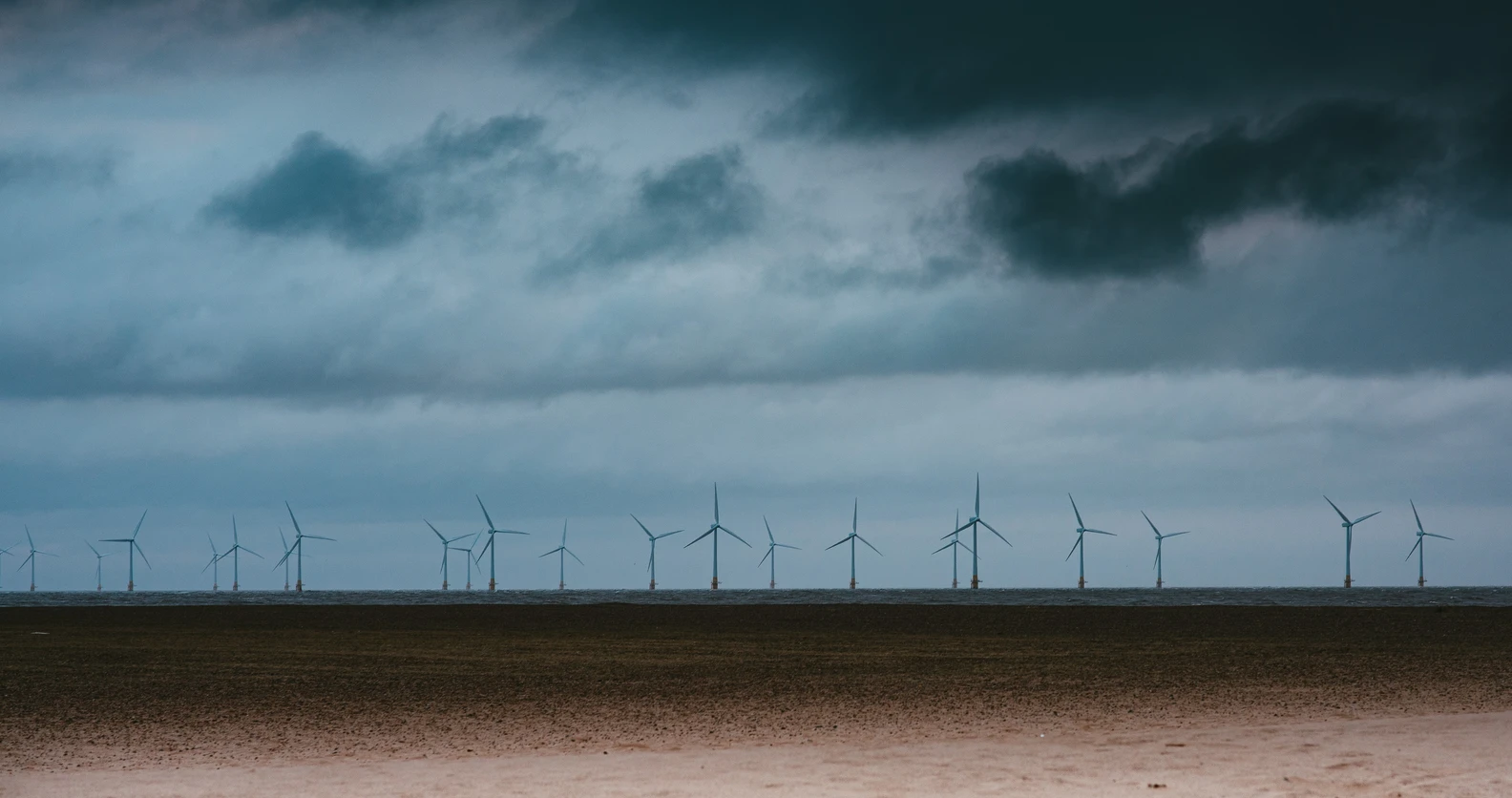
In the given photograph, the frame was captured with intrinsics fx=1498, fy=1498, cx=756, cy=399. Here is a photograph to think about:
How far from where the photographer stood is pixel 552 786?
19719mm

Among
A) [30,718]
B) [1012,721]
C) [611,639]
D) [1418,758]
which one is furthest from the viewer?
[611,639]

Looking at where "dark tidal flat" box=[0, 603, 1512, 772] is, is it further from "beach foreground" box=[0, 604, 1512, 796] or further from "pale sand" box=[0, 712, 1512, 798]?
"pale sand" box=[0, 712, 1512, 798]

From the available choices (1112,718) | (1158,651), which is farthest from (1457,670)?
(1112,718)

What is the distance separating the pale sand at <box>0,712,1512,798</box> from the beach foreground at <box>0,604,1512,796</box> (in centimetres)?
8

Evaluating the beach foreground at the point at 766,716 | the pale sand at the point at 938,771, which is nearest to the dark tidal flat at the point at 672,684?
the beach foreground at the point at 766,716

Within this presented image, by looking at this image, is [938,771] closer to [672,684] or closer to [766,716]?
[766,716]

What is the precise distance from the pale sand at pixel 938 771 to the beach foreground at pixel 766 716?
0.26 feet

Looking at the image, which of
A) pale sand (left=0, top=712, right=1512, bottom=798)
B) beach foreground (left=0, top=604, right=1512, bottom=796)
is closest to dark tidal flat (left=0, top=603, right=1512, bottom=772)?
beach foreground (left=0, top=604, right=1512, bottom=796)

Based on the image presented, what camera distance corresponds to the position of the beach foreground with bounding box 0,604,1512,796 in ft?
66.5

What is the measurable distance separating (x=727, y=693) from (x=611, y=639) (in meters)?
23.4

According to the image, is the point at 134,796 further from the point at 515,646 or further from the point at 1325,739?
the point at 515,646

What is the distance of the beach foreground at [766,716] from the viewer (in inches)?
798

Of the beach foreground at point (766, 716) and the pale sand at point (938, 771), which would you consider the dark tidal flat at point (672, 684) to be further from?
the pale sand at point (938, 771)

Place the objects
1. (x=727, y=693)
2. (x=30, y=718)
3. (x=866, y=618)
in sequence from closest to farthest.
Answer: (x=30, y=718) → (x=727, y=693) → (x=866, y=618)
